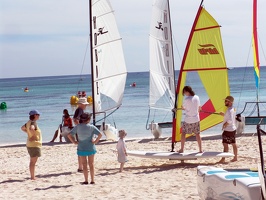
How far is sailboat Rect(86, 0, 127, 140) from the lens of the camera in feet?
62.4

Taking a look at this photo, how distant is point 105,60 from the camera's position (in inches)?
759

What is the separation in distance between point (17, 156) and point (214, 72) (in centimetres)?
564

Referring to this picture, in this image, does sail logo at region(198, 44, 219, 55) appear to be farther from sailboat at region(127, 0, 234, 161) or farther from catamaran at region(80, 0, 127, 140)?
catamaran at region(80, 0, 127, 140)

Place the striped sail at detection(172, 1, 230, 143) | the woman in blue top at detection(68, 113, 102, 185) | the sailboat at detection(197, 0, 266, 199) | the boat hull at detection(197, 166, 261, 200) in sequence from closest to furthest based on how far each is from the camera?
the sailboat at detection(197, 0, 266, 199) < the boat hull at detection(197, 166, 261, 200) < the woman in blue top at detection(68, 113, 102, 185) < the striped sail at detection(172, 1, 230, 143)

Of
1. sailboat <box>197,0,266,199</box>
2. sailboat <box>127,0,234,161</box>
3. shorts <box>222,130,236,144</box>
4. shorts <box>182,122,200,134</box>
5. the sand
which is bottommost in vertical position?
the sand

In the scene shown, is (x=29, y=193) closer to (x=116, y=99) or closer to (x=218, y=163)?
(x=218, y=163)

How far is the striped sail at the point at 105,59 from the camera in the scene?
1903 centimetres

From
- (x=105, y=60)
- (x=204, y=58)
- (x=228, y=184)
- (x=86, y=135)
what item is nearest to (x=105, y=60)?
→ (x=105, y=60)

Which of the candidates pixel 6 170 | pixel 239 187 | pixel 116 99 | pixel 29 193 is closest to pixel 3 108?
pixel 116 99

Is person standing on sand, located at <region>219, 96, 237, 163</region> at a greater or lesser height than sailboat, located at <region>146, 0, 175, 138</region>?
lesser

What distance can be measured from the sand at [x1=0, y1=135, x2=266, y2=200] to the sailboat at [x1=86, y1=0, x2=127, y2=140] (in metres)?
4.06


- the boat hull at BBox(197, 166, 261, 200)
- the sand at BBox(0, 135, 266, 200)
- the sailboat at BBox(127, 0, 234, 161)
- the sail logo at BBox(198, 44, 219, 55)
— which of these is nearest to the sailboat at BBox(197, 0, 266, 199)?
the boat hull at BBox(197, 166, 261, 200)

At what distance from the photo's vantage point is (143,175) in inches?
433

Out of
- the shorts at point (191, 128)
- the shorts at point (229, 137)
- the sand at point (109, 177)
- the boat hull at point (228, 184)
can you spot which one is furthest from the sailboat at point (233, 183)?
the shorts at point (229, 137)
